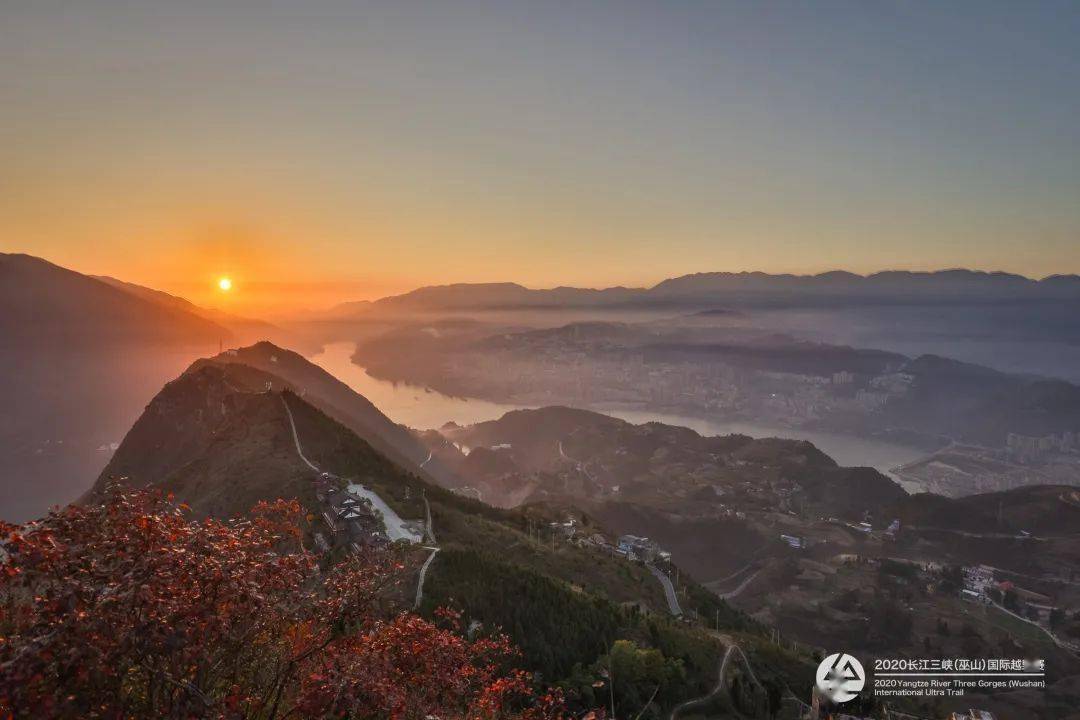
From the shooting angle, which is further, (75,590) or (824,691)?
(824,691)

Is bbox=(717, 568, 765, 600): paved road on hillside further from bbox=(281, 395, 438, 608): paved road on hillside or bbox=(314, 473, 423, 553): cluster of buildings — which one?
bbox=(314, 473, 423, 553): cluster of buildings

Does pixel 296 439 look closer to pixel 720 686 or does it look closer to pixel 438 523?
pixel 438 523

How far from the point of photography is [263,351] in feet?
402

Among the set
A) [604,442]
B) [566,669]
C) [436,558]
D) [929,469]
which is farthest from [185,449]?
Result: [929,469]

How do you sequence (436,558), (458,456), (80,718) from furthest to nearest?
(458,456), (436,558), (80,718)

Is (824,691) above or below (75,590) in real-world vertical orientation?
below

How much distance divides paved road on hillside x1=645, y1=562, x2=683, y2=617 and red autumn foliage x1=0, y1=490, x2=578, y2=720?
4364 centimetres

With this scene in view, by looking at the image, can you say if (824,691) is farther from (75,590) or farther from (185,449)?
(185,449)

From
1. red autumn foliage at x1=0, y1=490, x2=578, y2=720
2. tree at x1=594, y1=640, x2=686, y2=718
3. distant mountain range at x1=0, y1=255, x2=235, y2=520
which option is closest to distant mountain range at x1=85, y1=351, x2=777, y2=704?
tree at x1=594, y1=640, x2=686, y2=718

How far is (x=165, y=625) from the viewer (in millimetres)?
6164

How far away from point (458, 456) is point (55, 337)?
138m

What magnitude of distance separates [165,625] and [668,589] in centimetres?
5425

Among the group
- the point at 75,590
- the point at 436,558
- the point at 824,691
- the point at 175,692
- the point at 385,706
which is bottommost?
the point at 824,691

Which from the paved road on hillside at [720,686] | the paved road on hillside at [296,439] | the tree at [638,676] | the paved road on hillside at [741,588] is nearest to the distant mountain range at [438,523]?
the paved road on hillside at [296,439]
